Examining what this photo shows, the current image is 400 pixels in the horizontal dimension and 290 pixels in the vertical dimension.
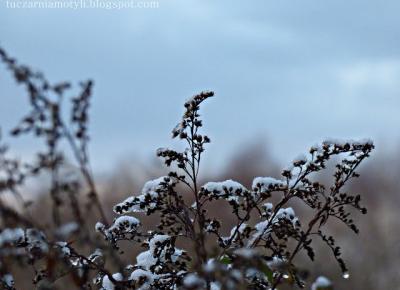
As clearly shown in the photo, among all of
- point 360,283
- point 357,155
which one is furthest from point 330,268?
point 357,155

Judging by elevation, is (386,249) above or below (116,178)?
below

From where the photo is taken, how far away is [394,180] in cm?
3281

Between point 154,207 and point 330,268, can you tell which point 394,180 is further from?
point 154,207

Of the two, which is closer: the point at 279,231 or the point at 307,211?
the point at 279,231

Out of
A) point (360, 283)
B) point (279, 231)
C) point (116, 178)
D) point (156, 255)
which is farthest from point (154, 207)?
point (116, 178)

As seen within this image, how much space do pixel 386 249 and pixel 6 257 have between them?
970 inches

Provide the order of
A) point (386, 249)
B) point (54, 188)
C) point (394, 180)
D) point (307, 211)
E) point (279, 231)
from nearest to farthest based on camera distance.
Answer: point (54, 188) < point (279, 231) < point (386, 249) < point (307, 211) < point (394, 180)

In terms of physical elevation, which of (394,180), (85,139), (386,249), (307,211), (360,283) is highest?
(394,180)

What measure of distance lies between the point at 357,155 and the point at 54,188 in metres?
1.14

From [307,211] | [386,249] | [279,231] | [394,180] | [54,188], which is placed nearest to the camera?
[54,188]

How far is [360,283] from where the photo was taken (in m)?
21.1

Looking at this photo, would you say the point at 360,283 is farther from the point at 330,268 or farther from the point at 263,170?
the point at 263,170

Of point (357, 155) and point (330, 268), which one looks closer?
point (357, 155)

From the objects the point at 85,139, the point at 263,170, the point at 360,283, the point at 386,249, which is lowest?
the point at 85,139
